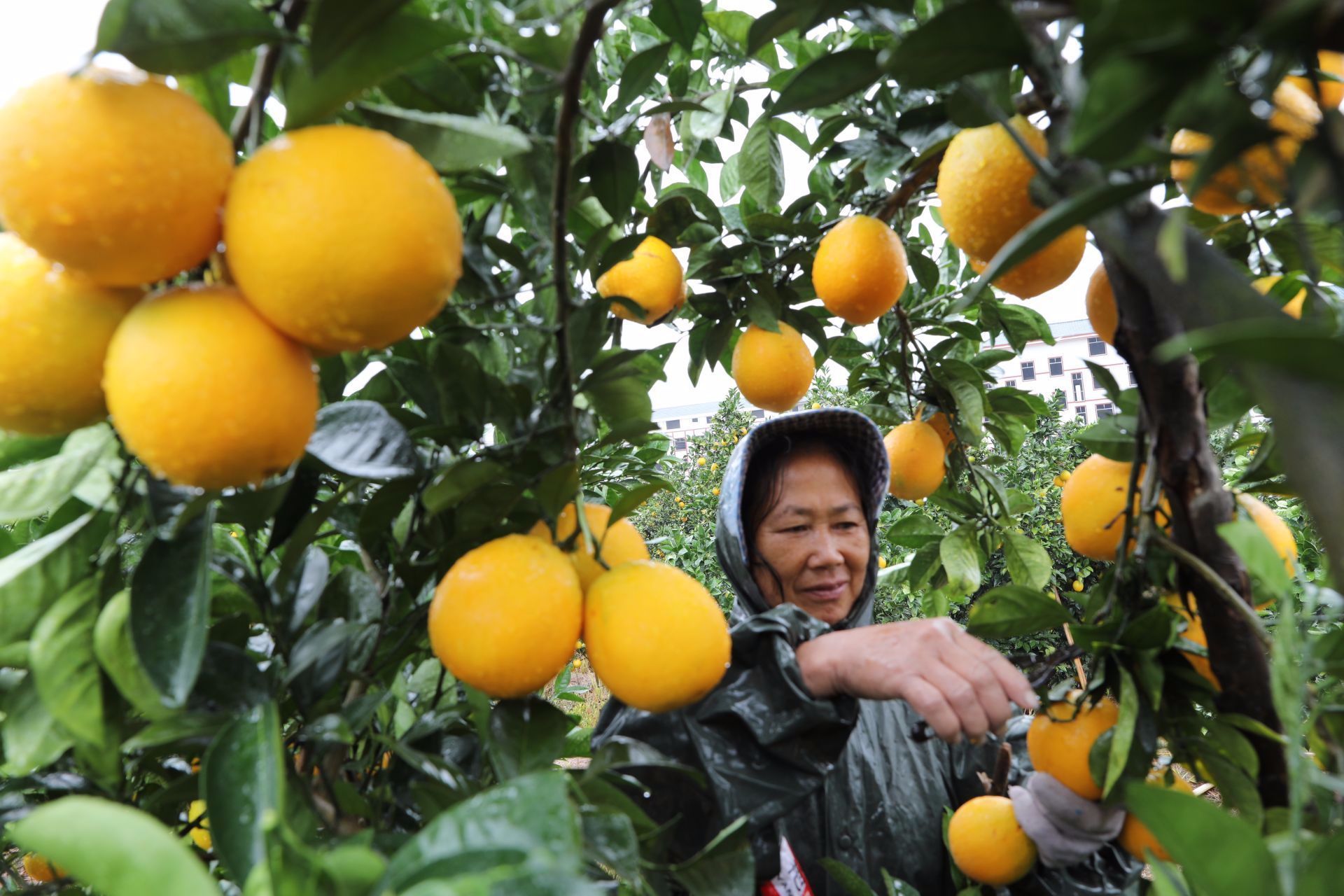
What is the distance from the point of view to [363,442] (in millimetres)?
562

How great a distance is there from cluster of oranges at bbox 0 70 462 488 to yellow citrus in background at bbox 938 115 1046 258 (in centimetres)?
35

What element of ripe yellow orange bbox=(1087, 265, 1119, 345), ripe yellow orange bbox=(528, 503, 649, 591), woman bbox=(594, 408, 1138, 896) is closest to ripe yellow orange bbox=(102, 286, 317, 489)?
ripe yellow orange bbox=(528, 503, 649, 591)

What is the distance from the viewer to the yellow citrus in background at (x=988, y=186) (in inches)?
21.2

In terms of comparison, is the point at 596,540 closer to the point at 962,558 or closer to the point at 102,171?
the point at 102,171

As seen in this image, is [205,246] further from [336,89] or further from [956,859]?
[956,859]

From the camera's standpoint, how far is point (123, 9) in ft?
1.22

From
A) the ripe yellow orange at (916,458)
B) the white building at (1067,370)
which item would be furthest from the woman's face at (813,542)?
the white building at (1067,370)

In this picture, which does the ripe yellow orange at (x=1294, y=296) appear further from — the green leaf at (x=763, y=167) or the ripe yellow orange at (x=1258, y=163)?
the green leaf at (x=763, y=167)

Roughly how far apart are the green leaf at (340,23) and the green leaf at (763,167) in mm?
784

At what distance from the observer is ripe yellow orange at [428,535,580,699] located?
546mm

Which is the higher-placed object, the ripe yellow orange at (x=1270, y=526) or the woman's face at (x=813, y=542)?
the ripe yellow orange at (x=1270, y=526)

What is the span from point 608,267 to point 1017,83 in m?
0.36

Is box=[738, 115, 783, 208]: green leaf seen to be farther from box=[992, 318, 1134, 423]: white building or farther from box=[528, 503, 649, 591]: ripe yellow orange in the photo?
box=[992, 318, 1134, 423]: white building

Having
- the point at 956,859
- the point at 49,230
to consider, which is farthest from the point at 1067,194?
the point at 956,859
